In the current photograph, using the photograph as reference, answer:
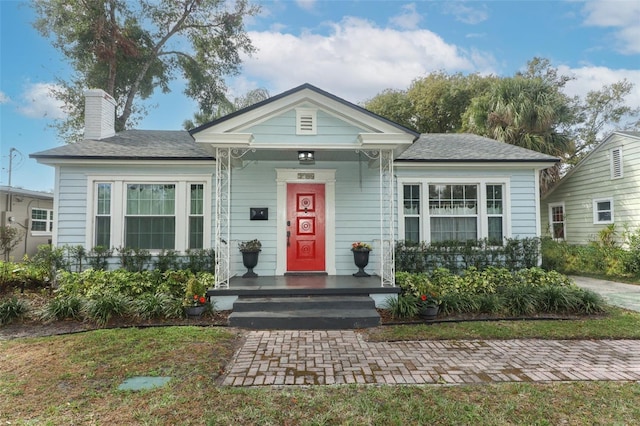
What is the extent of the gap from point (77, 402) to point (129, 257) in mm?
4859

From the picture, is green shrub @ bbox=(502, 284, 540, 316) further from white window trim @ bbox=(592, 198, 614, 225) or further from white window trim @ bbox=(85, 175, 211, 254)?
white window trim @ bbox=(592, 198, 614, 225)

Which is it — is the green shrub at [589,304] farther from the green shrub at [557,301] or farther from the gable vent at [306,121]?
the gable vent at [306,121]

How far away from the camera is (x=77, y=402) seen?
2877 mm

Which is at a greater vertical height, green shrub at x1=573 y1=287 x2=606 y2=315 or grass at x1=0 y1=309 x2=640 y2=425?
green shrub at x1=573 y1=287 x2=606 y2=315

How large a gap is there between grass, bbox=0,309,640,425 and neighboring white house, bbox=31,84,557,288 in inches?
137

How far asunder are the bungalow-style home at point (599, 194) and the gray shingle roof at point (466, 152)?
548 centimetres

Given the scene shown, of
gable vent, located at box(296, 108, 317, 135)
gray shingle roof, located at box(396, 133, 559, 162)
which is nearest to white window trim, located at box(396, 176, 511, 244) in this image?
gray shingle roof, located at box(396, 133, 559, 162)

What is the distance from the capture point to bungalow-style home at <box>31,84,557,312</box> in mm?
7355

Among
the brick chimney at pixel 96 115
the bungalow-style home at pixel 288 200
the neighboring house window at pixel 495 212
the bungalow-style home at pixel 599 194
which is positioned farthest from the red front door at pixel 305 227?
the bungalow-style home at pixel 599 194

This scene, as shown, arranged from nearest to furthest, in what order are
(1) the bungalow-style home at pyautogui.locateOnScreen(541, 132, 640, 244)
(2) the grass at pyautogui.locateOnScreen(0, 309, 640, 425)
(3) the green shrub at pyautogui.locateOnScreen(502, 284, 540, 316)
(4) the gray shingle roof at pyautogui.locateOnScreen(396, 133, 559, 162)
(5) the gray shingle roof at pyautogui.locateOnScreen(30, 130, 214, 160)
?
(2) the grass at pyautogui.locateOnScreen(0, 309, 640, 425)
(3) the green shrub at pyautogui.locateOnScreen(502, 284, 540, 316)
(5) the gray shingle roof at pyautogui.locateOnScreen(30, 130, 214, 160)
(4) the gray shingle roof at pyautogui.locateOnScreen(396, 133, 559, 162)
(1) the bungalow-style home at pyautogui.locateOnScreen(541, 132, 640, 244)

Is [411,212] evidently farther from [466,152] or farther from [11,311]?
[11,311]

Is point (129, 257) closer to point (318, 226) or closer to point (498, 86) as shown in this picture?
point (318, 226)

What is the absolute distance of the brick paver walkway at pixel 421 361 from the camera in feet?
11.0

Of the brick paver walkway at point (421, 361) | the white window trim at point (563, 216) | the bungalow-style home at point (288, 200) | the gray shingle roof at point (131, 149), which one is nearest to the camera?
the brick paver walkway at point (421, 361)
